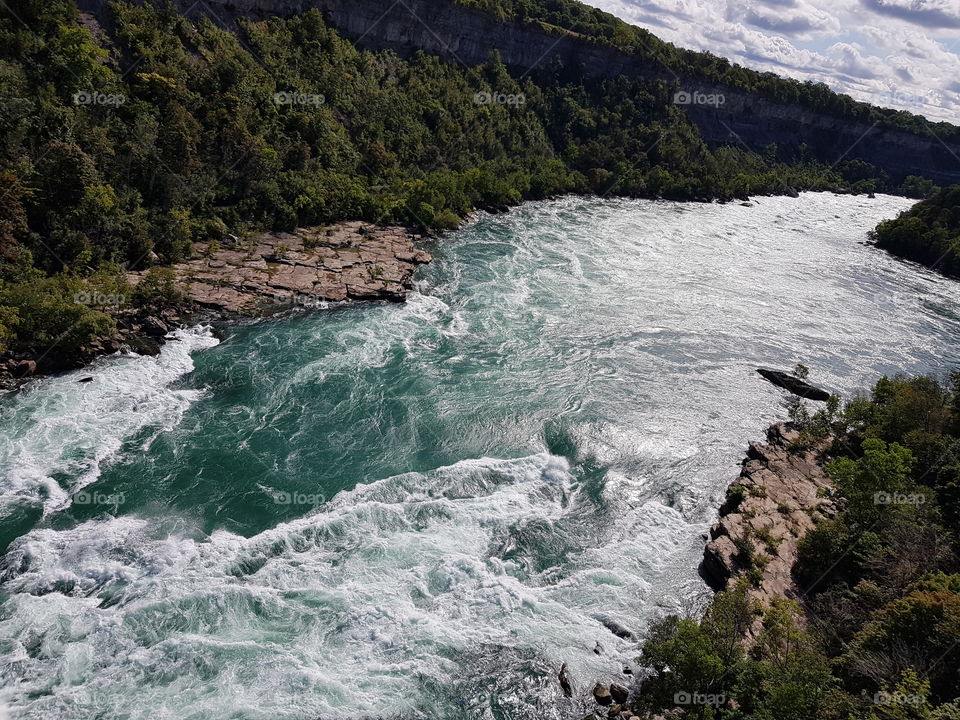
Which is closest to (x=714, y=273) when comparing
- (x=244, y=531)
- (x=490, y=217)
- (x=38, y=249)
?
(x=490, y=217)

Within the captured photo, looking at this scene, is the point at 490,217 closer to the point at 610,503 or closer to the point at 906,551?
the point at 610,503

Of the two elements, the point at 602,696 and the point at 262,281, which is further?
the point at 262,281

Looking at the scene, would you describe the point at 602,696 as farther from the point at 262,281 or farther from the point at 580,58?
the point at 580,58

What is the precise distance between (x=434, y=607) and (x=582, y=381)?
17.9 meters
